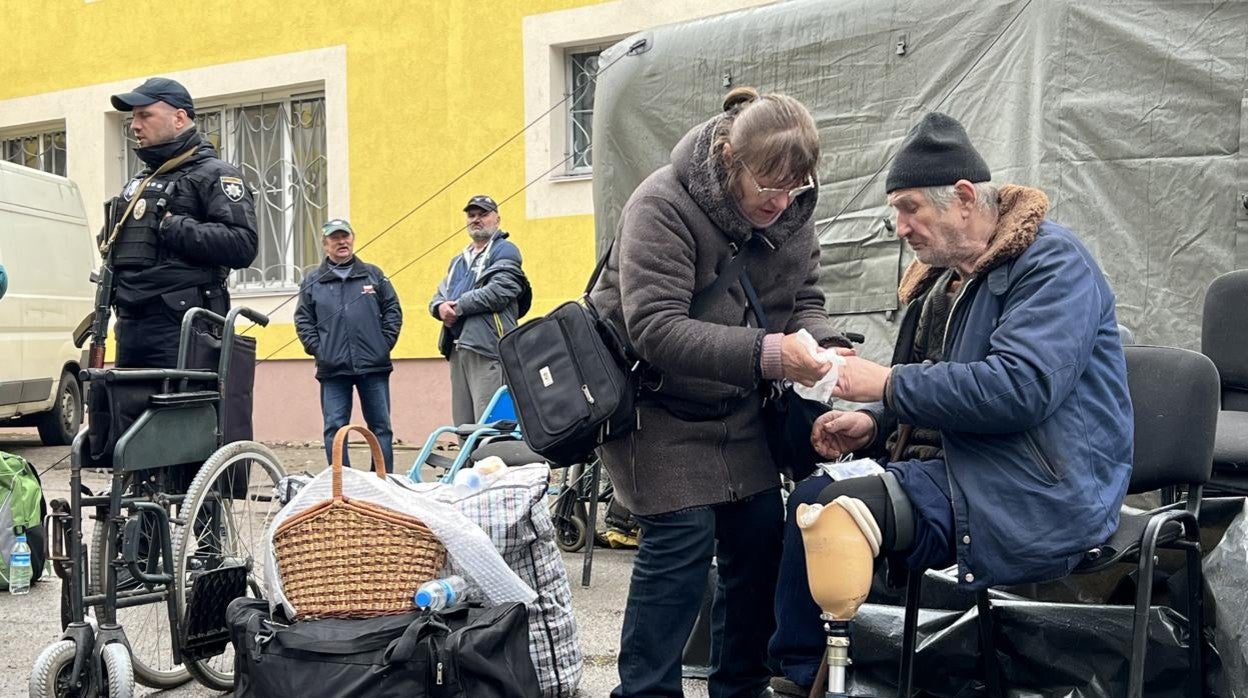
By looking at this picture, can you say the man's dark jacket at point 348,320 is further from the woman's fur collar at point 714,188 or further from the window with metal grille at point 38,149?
the window with metal grille at point 38,149

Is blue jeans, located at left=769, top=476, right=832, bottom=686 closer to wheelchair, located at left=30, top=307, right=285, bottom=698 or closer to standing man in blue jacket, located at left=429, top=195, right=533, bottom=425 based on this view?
wheelchair, located at left=30, top=307, right=285, bottom=698

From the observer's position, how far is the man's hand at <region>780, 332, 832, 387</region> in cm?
296

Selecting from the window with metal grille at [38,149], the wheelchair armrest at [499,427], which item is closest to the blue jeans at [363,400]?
the wheelchair armrest at [499,427]

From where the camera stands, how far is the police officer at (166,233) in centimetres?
445

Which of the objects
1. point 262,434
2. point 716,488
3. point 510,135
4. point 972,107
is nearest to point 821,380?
point 716,488

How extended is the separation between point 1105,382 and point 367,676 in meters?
1.77

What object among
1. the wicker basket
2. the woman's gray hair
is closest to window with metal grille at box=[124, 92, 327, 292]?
the wicker basket

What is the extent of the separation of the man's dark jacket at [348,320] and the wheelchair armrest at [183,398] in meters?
3.82

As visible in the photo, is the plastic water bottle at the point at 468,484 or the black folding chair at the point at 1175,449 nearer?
the black folding chair at the point at 1175,449

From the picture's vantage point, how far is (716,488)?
10.6ft

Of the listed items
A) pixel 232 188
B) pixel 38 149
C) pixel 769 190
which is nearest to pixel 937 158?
pixel 769 190

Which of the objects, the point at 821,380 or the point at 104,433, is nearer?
the point at 821,380

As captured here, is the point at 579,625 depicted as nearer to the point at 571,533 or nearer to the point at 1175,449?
the point at 571,533

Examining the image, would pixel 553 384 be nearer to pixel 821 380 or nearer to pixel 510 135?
pixel 821 380
